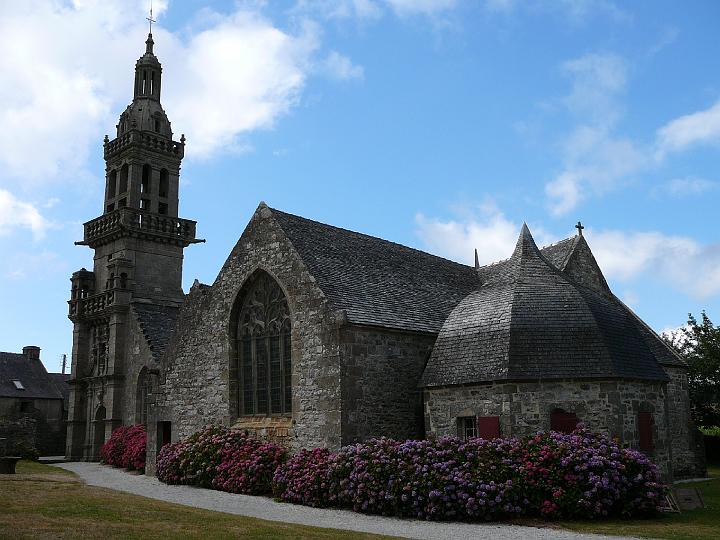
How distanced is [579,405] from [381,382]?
18.2 feet

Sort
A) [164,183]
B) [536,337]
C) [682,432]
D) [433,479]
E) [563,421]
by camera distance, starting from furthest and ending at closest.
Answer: [164,183] < [682,432] < [536,337] < [563,421] < [433,479]

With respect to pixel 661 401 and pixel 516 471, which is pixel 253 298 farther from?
pixel 661 401

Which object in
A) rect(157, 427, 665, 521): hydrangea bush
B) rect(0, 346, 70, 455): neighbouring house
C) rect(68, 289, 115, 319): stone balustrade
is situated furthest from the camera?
rect(0, 346, 70, 455): neighbouring house

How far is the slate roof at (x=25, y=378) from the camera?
47062 mm

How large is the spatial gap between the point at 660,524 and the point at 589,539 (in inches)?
114

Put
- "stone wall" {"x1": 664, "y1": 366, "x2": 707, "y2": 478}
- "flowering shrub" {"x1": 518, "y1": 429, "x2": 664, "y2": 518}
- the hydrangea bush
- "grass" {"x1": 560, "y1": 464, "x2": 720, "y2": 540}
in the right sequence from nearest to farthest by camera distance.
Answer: "grass" {"x1": 560, "y1": 464, "x2": 720, "y2": 540}, "flowering shrub" {"x1": 518, "y1": 429, "x2": 664, "y2": 518}, the hydrangea bush, "stone wall" {"x1": 664, "y1": 366, "x2": 707, "y2": 478}

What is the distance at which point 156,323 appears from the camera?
37719 millimetres

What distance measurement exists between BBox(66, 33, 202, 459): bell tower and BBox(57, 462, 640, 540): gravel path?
17.1m

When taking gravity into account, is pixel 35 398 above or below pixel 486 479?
above

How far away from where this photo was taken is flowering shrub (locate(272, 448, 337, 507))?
56.9 feet

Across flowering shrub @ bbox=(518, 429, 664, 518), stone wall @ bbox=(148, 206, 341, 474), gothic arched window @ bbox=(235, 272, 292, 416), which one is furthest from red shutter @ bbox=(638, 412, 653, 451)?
gothic arched window @ bbox=(235, 272, 292, 416)

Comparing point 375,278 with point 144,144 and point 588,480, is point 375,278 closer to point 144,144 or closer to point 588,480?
point 588,480

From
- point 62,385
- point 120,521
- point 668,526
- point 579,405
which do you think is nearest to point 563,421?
point 579,405

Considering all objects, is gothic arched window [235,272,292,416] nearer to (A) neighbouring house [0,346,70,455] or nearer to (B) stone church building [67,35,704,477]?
(B) stone church building [67,35,704,477]
